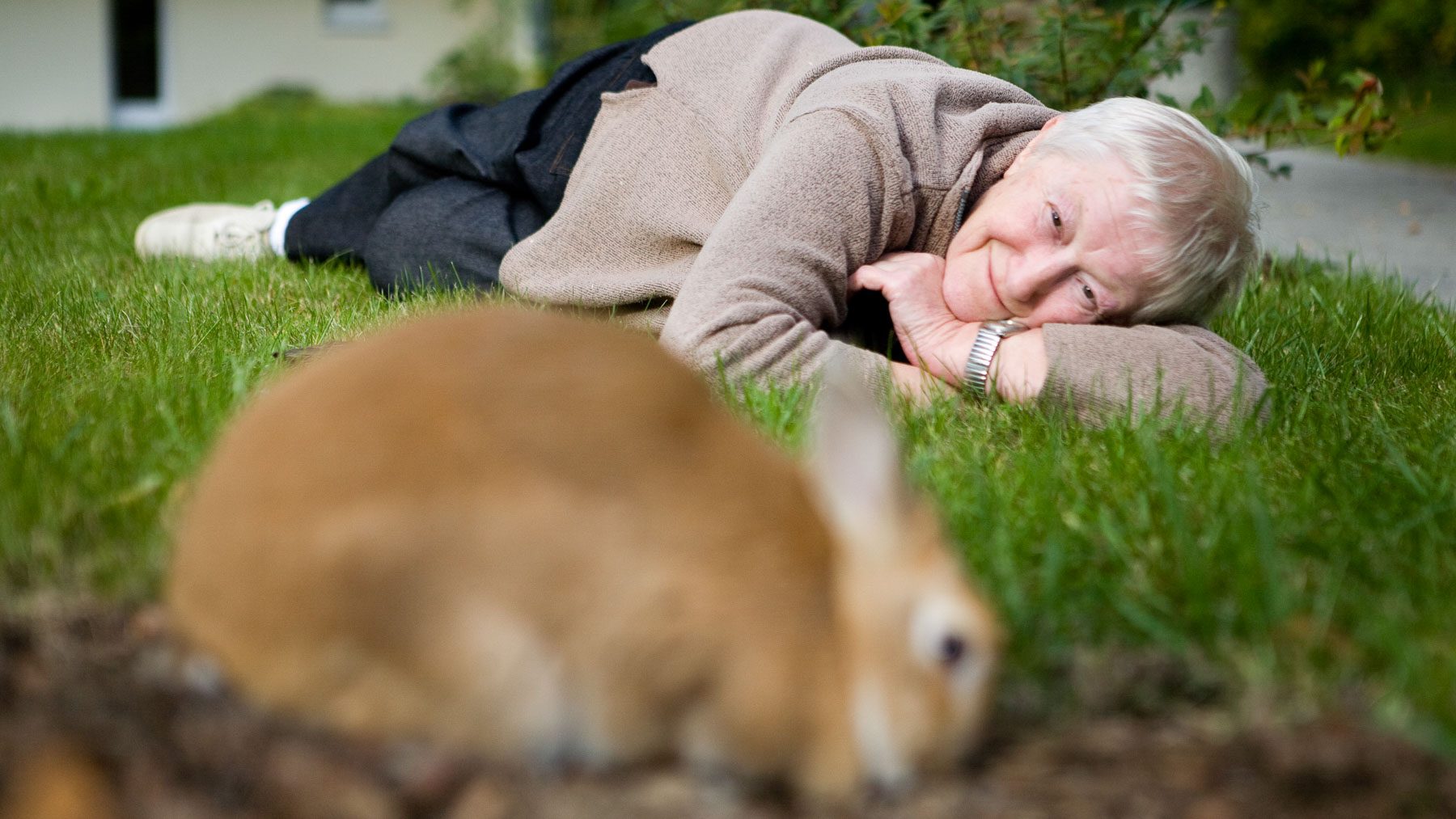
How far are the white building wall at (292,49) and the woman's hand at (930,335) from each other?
15.4 m

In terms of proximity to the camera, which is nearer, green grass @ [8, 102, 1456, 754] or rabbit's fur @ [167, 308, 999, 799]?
rabbit's fur @ [167, 308, 999, 799]

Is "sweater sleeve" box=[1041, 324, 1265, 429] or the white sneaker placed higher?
"sweater sleeve" box=[1041, 324, 1265, 429]

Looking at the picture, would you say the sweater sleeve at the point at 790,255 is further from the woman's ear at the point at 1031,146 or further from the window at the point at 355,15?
the window at the point at 355,15

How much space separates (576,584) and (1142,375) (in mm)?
1777

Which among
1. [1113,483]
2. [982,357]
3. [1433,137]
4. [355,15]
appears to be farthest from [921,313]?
[355,15]

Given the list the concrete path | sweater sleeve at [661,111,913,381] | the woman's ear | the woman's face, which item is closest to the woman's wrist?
the woman's face

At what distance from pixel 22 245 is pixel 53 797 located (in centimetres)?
390

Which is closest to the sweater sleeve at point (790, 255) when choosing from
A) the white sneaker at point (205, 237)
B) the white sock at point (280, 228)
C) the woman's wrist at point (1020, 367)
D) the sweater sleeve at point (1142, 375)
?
the woman's wrist at point (1020, 367)

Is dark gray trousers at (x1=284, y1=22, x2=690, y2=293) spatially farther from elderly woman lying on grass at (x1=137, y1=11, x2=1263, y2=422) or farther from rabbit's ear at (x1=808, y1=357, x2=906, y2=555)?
rabbit's ear at (x1=808, y1=357, x2=906, y2=555)

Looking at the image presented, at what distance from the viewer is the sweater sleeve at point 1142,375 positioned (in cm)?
270

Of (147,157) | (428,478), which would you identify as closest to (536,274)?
(428,478)

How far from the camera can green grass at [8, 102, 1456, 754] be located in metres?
1.70

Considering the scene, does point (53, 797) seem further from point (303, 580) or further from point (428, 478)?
point (428, 478)

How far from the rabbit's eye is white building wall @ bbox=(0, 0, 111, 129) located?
18.2 m
